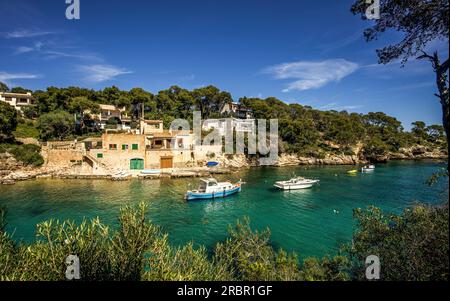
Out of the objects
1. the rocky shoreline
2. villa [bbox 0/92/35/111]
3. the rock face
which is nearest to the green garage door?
the rocky shoreline

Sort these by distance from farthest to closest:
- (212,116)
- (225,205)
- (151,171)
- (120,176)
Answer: (212,116) < (151,171) < (120,176) < (225,205)

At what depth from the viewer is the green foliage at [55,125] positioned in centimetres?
3977

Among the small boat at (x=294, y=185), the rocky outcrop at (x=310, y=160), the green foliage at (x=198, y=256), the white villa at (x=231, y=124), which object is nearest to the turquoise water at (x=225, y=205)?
the small boat at (x=294, y=185)

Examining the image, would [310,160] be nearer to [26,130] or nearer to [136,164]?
[136,164]

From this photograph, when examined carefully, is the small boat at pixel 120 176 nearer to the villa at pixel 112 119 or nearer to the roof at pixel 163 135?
the roof at pixel 163 135

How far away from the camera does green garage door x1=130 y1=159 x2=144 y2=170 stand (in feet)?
118

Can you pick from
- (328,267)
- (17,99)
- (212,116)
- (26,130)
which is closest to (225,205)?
(328,267)

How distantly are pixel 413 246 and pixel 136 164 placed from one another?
119 ft

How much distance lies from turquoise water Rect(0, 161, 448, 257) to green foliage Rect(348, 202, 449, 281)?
240 inches

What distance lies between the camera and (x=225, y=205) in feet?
72.2

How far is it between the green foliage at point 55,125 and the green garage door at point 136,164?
51.9 feet

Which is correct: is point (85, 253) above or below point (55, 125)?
below
